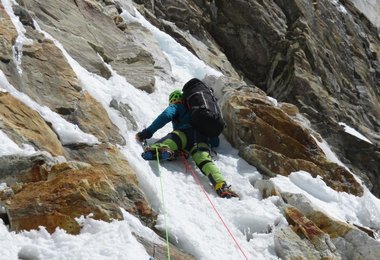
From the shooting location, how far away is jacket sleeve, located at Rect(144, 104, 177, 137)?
925 centimetres

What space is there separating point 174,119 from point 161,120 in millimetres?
566

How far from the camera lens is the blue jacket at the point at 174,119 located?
30.4 feet

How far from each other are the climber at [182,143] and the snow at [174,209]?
169mm

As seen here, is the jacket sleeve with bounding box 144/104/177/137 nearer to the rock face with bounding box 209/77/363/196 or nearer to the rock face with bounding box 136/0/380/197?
the rock face with bounding box 209/77/363/196

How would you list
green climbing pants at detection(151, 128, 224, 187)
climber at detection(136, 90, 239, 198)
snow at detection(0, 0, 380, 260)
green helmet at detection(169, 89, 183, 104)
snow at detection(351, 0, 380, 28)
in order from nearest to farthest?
snow at detection(0, 0, 380, 260) → climber at detection(136, 90, 239, 198) → green climbing pants at detection(151, 128, 224, 187) → green helmet at detection(169, 89, 183, 104) → snow at detection(351, 0, 380, 28)

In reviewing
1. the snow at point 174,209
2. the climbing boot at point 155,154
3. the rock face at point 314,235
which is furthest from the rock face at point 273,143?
the climbing boot at point 155,154

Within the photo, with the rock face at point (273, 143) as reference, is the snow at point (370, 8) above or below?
above

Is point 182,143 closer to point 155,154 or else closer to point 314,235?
point 155,154

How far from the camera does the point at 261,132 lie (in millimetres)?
10727

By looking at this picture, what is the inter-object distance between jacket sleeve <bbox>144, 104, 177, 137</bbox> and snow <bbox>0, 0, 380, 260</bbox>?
35 centimetres

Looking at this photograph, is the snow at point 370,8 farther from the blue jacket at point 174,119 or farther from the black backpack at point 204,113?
the blue jacket at point 174,119

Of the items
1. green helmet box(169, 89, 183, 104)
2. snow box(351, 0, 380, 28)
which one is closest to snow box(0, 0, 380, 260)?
green helmet box(169, 89, 183, 104)

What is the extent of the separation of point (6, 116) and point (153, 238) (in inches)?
103

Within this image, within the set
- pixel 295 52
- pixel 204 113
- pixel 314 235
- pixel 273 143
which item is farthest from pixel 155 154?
pixel 295 52
